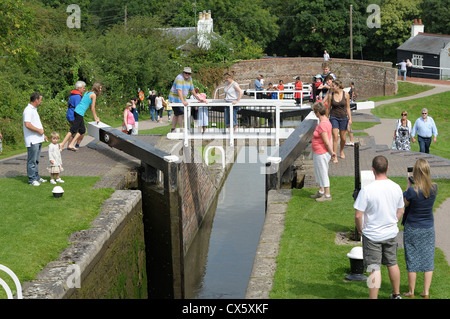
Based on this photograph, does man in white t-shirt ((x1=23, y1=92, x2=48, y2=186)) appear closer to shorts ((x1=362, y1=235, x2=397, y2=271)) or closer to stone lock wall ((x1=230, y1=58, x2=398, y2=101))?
shorts ((x1=362, y1=235, x2=397, y2=271))

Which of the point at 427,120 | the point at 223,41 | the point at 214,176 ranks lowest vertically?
the point at 214,176

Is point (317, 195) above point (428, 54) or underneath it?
underneath

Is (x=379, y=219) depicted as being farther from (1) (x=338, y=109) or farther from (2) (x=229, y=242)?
(2) (x=229, y=242)

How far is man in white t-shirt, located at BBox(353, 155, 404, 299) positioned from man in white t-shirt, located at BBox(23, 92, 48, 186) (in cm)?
680

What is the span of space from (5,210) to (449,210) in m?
6.92

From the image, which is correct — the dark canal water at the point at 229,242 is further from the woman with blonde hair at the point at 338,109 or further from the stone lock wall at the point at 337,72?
the stone lock wall at the point at 337,72

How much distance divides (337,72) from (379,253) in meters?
47.0

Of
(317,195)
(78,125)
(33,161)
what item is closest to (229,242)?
(317,195)

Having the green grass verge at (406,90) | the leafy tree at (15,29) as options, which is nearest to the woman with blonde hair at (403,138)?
the leafy tree at (15,29)

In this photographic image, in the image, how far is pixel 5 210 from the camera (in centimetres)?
1103

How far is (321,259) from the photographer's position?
891 centimetres
